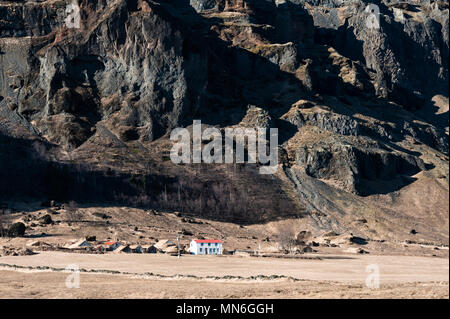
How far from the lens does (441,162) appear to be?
184m

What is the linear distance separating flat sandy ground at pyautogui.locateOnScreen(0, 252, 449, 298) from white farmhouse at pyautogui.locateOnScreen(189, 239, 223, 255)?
5.98 m

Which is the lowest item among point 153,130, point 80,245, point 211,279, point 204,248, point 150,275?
point 204,248

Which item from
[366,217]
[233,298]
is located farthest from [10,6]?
[233,298]

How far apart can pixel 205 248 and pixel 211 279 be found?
119 ft

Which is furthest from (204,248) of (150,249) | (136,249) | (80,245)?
(80,245)

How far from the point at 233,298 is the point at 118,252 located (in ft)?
Answer: 156

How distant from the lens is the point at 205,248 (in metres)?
97.8

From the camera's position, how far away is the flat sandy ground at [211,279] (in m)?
49.0

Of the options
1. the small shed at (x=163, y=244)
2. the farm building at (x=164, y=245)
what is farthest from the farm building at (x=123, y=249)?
the small shed at (x=163, y=244)

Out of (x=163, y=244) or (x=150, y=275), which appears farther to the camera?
(x=163, y=244)

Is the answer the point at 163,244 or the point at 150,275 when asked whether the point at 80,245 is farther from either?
the point at 150,275

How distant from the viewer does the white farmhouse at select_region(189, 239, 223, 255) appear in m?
96.6

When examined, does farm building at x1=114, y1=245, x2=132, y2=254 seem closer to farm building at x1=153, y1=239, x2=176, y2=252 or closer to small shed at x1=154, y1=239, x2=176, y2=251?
farm building at x1=153, y1=239, x2=176, y2=252

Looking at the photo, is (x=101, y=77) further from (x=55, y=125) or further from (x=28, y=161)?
(x=28, y=161)
